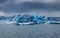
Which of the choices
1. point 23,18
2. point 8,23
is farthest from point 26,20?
point 8,23

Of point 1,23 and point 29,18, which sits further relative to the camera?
point 1,23

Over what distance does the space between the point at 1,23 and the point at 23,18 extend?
25.4m

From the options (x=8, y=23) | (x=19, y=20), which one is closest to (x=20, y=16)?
(x=19, y=20)

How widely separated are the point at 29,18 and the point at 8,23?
770 inches

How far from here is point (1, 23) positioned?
132500 millimetres

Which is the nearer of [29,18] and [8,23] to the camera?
[29,18]

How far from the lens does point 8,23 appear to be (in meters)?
126

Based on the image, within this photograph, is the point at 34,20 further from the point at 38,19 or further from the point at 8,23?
the point at 8,23

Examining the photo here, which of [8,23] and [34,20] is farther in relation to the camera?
[8,23]

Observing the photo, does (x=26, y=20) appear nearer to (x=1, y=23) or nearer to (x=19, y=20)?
(x=19, y=20)

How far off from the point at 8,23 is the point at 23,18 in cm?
1761

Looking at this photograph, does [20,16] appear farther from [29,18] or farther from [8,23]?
[8,23]

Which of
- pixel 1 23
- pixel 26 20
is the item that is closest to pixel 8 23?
pixel 1 23

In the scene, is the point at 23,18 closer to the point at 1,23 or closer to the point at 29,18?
the point at 29,18
